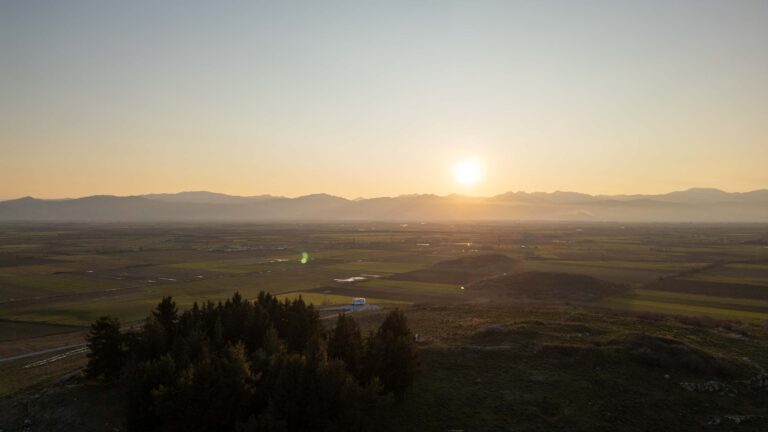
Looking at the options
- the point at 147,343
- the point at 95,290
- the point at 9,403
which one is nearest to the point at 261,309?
the point at 147,343

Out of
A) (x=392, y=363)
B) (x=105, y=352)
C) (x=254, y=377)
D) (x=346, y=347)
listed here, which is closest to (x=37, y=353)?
(x=105, y=352)

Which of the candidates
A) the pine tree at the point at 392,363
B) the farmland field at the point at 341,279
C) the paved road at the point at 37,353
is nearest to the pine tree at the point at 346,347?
the pine tree at the point at 392,363

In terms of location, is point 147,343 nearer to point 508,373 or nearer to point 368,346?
point 368,346

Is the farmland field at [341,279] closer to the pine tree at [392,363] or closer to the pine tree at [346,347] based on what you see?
the pine tree at [346,347]

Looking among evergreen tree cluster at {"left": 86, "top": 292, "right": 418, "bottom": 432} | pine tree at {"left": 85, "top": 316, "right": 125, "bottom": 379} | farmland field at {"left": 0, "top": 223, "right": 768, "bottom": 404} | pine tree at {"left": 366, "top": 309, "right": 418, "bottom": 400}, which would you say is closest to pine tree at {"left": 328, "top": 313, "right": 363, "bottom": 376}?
evergreen tree cluster at {"left": 86, "top": 292, "right": 418, "bottom": 432}

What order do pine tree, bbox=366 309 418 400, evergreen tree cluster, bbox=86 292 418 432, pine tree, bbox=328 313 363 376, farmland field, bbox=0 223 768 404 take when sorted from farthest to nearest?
farmland field, bbox=0 223 768 404, pine tree, bbox=328 313 363 376, pine tree, bbox=366 309 418 400, evergreen tree cluster, bbox=86 292 418 432

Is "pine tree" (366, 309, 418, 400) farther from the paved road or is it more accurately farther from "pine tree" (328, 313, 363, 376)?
the paved road

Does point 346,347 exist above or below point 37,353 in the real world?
above

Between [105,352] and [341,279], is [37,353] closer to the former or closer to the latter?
[105,352]
